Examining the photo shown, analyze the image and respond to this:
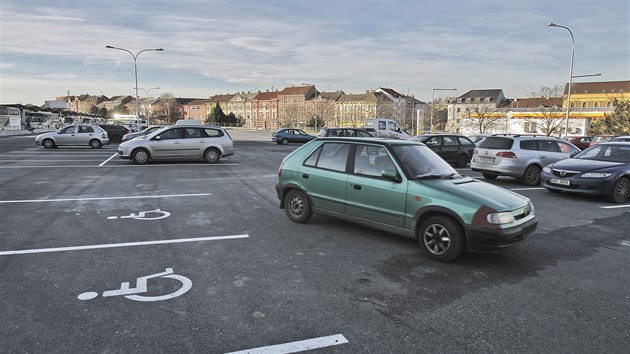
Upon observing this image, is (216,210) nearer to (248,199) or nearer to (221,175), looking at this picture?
(248,199)

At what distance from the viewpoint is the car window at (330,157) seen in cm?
622

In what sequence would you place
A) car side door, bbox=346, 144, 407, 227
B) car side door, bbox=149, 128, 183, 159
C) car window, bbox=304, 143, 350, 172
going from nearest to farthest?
1. car side door, bbox=346, 144, 407, 227
2. car window, bbox=304, 143, 350, 172
3. car side door, bbox=149, 128, 183, 159

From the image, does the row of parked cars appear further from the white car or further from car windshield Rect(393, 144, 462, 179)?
car windshield Rect(393, 144, 462, 179)

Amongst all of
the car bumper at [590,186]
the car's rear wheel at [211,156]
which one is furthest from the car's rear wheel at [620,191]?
the car's rear wheel at [211,156]

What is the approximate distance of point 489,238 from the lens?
15.5 ft

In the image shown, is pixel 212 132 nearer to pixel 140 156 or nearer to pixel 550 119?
pixel 140 156

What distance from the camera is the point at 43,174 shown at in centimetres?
1299

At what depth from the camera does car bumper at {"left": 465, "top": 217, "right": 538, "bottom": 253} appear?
4723mm

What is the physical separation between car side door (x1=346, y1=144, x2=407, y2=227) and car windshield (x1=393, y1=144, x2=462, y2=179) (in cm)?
20

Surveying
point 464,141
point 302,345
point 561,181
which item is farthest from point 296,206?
point 464,141

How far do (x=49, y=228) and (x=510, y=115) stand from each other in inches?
2925

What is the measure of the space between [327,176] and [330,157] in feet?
1.11

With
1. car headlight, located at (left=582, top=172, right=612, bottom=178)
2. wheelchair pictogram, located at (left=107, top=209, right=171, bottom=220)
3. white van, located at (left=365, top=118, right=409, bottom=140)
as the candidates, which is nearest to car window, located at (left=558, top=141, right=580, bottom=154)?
car headlight, located at (left=582, top=172, right=612, bottom=178)

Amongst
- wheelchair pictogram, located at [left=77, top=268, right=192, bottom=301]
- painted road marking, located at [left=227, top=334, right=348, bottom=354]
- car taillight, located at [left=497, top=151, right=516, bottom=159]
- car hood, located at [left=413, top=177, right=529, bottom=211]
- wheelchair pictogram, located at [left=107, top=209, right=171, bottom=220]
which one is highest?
car taillight, located at [left=497, top=151, right=516, bottom=159]
